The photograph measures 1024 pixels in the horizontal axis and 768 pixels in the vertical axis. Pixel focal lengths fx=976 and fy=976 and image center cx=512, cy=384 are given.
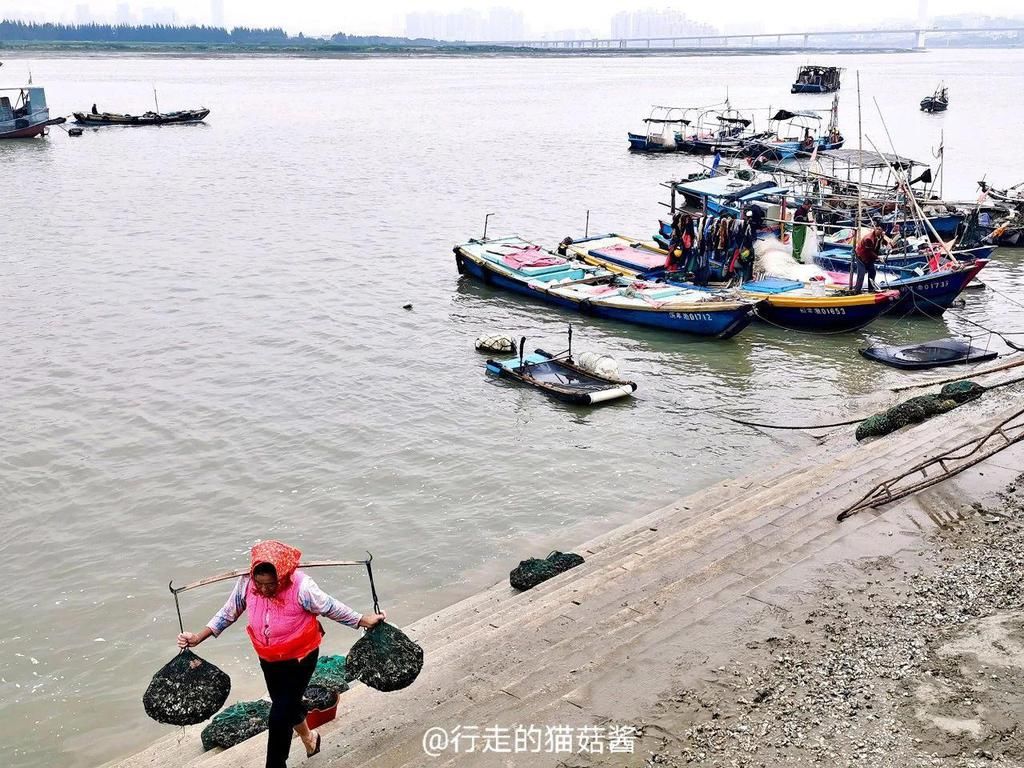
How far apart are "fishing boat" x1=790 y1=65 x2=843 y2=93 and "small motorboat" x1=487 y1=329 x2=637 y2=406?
6989 cm

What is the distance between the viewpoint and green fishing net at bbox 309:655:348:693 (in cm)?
688

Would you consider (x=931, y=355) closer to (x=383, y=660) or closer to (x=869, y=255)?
(x=869, y=255)

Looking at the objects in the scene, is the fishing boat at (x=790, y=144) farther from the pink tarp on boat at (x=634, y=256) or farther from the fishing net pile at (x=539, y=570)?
the fishing net pile at (x=539, y=570)

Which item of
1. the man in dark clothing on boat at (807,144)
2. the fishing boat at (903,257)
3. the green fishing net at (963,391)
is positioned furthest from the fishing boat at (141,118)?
→ the green fishing net at (963,391)

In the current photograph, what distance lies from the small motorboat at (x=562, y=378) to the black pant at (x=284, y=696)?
10.4 meters

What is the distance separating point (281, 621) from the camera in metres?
5.03

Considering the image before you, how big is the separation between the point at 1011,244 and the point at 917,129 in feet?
144

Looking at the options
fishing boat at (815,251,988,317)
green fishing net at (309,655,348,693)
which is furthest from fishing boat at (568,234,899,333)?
green fishing net at (309,655,348,693)

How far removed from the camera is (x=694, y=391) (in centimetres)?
1656

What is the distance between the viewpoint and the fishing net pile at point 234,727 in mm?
6551

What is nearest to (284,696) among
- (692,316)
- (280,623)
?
(280,623)

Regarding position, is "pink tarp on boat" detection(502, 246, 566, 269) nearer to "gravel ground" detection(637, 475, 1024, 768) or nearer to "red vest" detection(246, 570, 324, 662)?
"gravel ground" detection(637, 475, 1024, 768)

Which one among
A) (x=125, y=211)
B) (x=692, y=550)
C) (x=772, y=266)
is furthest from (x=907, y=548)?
(x=125, y=211)

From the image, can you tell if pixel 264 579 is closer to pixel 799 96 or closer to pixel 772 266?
pixel 772 266
